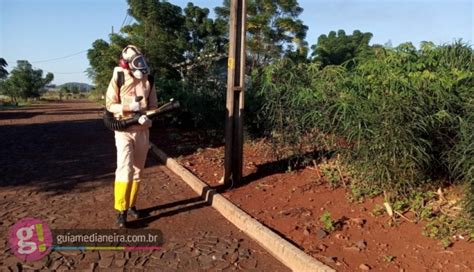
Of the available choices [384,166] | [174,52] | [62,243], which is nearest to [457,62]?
[384,166]

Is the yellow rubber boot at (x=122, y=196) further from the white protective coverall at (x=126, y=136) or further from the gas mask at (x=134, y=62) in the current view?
the gas mask at (x=134, y=62)

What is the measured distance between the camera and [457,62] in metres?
5.47

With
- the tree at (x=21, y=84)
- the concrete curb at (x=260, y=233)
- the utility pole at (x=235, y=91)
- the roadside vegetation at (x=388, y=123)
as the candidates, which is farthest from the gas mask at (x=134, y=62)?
the tree at (x=21, y=84)

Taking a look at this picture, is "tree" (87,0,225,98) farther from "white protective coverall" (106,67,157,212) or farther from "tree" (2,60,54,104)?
"tree" (2,60,54,104)

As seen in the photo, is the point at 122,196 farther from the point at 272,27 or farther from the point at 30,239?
the point at 272,27

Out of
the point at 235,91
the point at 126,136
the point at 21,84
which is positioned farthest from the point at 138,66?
the point at 21,84

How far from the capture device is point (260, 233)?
477 cm

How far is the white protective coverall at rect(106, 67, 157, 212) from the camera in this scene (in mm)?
5020

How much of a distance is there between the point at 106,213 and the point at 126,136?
116 cm

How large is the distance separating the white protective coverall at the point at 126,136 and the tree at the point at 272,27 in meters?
24.8

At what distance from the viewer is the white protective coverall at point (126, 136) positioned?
5020 mm

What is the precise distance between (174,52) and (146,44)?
1.52 m

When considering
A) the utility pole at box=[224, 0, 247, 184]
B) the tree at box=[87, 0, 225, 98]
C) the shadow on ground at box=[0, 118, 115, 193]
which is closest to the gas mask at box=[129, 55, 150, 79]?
the utility pole at box=[224, 0, 247, 184]

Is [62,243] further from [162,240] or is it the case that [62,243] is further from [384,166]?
[384,166]
